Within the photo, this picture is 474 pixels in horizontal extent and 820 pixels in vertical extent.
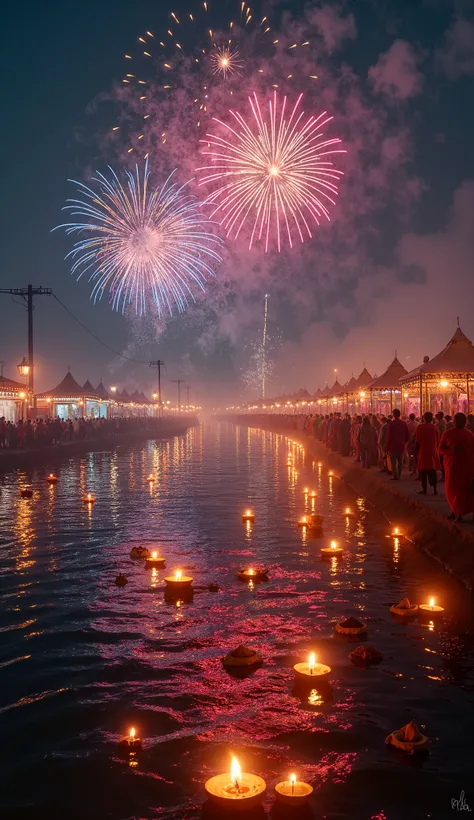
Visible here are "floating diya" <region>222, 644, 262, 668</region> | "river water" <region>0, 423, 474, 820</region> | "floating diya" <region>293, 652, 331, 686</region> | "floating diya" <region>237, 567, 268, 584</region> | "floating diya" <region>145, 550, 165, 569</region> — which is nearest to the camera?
"river water" <region>0, 423, 474, 820</region>

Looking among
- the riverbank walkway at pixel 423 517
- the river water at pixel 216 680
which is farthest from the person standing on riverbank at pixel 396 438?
the river water at pixel 216 680

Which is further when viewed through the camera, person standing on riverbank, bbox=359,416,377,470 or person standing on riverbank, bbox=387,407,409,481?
person standing on riverbank, bbox=359,416,377,470

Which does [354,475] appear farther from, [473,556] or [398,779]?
[398,779]

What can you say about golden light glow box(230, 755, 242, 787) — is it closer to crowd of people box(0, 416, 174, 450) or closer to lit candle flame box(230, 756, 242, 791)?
lit candle flame box(230, 756, 242, 791)

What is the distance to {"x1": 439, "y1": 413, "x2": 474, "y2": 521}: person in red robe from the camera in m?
11.5

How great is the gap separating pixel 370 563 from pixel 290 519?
4.89 metres

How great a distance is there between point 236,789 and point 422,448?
1224 cm

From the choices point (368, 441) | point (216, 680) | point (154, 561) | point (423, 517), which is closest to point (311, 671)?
point (216, 680)

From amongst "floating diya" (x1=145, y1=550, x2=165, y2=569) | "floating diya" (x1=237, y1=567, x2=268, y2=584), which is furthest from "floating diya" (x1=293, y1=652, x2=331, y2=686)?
"floating diya" (x1=145, y1=550, x2=165, y2=569)

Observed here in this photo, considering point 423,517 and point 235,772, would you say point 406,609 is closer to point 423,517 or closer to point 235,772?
point 235,772

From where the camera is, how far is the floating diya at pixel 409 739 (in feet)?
16.3

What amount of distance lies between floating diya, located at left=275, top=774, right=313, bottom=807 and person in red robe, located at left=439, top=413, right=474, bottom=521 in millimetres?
7809

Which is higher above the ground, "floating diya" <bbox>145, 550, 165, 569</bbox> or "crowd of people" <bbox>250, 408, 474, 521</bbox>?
"crowd of people" <bbox>250, 408, 474, 521</bbox>

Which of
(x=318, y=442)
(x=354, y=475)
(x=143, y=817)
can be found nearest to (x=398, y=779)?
(x=143, y=817)
